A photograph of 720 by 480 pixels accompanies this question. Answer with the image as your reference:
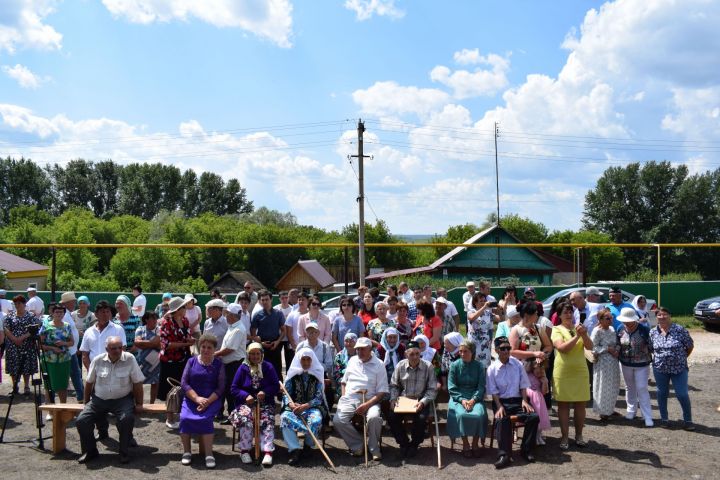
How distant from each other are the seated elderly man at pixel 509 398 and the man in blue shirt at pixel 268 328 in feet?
10.8

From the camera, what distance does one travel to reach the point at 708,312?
18.7 metres

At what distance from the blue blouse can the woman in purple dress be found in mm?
5428

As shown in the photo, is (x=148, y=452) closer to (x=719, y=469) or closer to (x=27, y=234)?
(x=719, y=469)

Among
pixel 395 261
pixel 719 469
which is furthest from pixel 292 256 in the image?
pixel 719 469

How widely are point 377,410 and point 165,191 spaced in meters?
86.0

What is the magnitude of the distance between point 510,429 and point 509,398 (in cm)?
36

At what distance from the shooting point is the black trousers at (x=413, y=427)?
7.30 meters

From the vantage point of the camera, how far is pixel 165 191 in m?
88.8

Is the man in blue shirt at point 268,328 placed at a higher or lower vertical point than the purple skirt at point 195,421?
higher

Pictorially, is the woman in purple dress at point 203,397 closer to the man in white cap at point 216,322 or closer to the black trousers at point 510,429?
the man in white cap at point 216,322

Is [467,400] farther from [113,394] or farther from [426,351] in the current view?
[113,394]

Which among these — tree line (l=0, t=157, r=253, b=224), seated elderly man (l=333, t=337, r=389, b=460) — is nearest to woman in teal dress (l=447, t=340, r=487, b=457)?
seated elderly man (l=333, t=337, r=389, b=460)

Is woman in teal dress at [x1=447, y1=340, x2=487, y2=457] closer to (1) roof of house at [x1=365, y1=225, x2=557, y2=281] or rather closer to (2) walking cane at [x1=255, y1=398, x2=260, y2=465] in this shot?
(2) walking cane at [x1=255, y1=398, x2=260, y2=465]

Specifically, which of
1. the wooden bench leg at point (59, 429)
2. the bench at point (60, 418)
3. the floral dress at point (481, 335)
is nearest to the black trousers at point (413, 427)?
the floral dress at point (481, 335)
